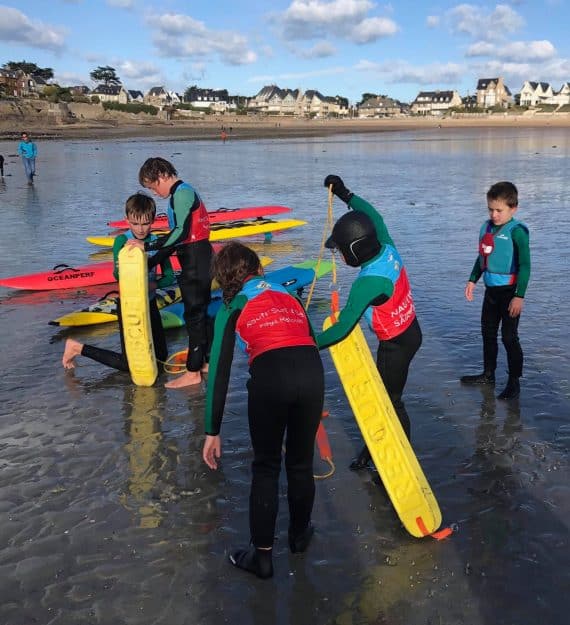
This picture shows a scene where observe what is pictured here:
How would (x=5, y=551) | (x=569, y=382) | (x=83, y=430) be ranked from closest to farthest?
(x=5, y=551), (x=83, y=430), (x=569, y=382)

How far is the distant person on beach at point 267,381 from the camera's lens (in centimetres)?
329

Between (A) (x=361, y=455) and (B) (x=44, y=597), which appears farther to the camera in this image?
(A) (x=361, y=455)

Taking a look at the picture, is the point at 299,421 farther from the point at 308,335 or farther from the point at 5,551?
the point at 5,551

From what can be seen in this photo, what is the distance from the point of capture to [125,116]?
107 meters

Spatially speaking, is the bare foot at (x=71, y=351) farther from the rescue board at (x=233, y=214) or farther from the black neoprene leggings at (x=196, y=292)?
the rescue board at (x=233, y=214)

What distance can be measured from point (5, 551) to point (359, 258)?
121 inches

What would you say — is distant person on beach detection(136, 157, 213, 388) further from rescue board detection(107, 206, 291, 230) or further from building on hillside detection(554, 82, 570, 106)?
building on hillside detection(554, 82, 570, 106)

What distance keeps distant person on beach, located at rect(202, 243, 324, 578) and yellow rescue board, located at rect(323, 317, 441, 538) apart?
71 centimetres

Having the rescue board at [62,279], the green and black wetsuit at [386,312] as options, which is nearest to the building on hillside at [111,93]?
the rescue board at [62,279]

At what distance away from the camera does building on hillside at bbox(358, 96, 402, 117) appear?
576ft

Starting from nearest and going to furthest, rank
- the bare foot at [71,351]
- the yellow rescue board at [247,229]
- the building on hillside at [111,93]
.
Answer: the bare foot at [71,351]
the yellow rescue board at [247,229]
the building on hillside at [111,93]

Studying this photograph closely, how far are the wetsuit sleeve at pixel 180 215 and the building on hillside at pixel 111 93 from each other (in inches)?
5920

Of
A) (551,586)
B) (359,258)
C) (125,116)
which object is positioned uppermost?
(125,116)

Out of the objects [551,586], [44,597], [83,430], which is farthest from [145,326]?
→ [551,586]
